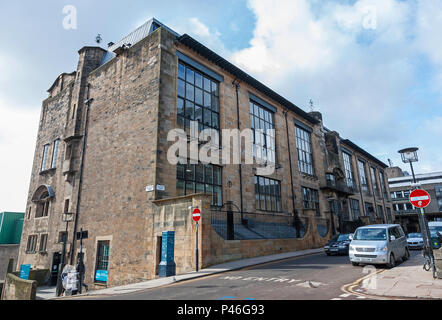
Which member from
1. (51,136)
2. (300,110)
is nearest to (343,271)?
(300,110)

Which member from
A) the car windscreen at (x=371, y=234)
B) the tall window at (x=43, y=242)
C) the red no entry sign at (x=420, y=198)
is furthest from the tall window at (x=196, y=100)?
the tall window at (x=43, y=242)

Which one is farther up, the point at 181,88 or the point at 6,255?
the point at 181,88

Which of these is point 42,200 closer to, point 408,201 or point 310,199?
point 310,199

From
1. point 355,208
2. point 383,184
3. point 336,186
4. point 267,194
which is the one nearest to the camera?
point 267,194

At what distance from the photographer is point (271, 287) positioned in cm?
781

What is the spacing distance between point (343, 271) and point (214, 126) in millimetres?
12924

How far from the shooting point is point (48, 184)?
24.9 m

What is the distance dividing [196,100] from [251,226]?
9734 millimetres

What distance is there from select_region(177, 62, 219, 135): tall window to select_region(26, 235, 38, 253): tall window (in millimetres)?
18490

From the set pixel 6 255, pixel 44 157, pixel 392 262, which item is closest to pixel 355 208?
pixel 392 262

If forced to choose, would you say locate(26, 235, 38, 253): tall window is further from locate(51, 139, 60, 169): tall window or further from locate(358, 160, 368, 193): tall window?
locate(358, 160, 368, 193): tall window

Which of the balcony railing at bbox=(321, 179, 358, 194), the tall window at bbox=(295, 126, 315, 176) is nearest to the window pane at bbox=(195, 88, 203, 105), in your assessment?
the tall window at bbox=(295, 126, 315, 176)

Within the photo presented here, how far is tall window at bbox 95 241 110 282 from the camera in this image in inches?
664

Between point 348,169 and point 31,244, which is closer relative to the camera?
point 31,244
